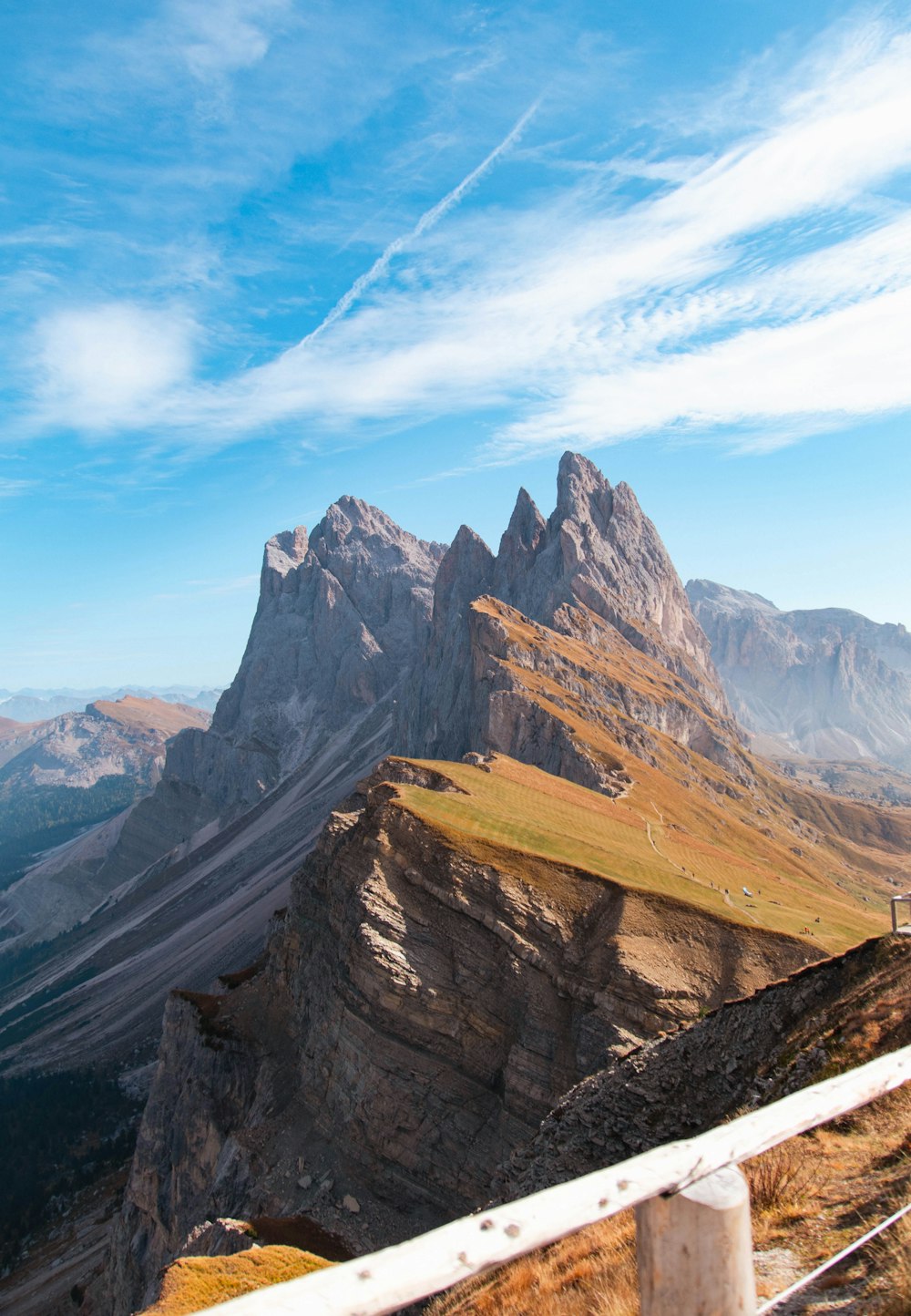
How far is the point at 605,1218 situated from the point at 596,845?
203 ft

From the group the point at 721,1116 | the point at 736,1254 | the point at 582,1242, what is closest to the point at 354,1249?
the point at 721,1116

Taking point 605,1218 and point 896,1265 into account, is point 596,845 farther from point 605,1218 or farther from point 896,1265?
point 605,1218

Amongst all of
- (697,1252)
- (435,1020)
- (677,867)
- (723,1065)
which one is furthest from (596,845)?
(697,1252)

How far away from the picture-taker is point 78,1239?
319 ft

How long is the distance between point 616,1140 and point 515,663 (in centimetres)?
12408

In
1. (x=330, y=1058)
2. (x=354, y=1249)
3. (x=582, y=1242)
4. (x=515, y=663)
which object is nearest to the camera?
(x=582, y=1242)

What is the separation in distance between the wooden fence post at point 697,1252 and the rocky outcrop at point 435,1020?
42.2 metres

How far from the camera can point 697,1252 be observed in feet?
16.1

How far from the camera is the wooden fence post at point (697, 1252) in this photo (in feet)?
16.0

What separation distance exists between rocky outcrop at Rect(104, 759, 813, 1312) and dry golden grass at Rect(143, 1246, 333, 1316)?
21.6m

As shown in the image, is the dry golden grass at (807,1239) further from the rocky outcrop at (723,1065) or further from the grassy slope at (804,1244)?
the rocky outcrop at (723,1065)

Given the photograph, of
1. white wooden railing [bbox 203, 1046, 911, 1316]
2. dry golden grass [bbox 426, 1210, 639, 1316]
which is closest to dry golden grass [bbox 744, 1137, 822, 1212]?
dry golden grass [bbox 426, 1210, 639, 1316]

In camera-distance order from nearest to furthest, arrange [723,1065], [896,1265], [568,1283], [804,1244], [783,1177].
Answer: [896,1265] → [804,1244] → [568,1283] → [783,1177] → [723,1065]

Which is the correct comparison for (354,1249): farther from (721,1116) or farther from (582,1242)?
(582,1242)
